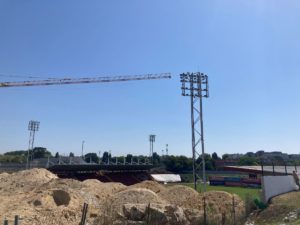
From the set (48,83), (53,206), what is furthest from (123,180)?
(53,206)

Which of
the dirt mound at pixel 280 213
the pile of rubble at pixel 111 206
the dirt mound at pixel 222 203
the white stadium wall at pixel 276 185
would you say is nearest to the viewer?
the dirt mound at pixel 280 213

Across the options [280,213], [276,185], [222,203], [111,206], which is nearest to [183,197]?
[222,203]

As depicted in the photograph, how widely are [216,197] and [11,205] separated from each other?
17.8 m

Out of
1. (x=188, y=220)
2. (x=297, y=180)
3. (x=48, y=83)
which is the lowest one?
(x=188, y=220)

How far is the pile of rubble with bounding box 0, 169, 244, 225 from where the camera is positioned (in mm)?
22156

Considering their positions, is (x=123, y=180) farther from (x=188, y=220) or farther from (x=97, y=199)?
(x=188, y=220)

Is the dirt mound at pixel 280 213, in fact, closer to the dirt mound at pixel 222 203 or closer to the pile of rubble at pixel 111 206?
the dirt mound at pixel 222 203

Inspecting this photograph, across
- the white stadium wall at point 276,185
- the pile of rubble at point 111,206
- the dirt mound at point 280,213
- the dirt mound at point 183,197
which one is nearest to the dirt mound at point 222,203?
the pile of rubble at point 111,206

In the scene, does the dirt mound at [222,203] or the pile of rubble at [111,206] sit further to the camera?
the dirt mound at [222,203]

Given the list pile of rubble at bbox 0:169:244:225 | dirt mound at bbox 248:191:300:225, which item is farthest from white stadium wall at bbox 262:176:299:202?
pile of rubble at bbox 0:169:244:225

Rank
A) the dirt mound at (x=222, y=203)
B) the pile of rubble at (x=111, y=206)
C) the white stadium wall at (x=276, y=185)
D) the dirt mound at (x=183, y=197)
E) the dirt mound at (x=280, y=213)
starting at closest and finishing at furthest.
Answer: the dirt mound at (x=280, y=213) < the pile of rubble at (x=111, y=206) < the dirt mound at (x=222, y=203) < the white stadium wall at (x=276, y=185) < the dirt mound at (x=183, y=197)

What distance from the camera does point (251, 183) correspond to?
300 ft

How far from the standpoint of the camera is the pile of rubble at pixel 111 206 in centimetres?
2216

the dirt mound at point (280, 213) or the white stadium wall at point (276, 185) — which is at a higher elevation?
the white stadium wall at point (276, 185)
